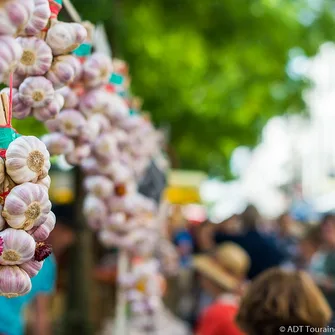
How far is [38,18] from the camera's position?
1.78 metres

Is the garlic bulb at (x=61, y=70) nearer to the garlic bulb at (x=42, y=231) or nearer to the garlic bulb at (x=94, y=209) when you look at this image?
the garlic bulb at (x=42, y=231)

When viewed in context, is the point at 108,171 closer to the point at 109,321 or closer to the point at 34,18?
the point at 34,18

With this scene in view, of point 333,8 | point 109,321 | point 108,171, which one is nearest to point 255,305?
point 108,171

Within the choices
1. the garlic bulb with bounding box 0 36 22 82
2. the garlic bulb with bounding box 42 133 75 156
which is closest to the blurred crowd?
the garlic bulb with bounding box 42 133 75 156

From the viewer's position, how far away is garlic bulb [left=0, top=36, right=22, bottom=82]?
1.42 metres

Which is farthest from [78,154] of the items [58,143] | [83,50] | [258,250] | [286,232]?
[286,232]

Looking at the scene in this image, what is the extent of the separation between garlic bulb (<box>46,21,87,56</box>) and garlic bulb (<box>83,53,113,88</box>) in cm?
55

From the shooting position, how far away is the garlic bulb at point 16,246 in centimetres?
159

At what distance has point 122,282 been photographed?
17.0 ft

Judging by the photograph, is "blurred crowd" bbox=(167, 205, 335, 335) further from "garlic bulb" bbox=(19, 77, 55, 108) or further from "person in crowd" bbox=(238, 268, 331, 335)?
"garlic bulb" bbox=(19, 77, 55, 108)

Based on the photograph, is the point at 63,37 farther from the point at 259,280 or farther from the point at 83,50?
the point at 259,280

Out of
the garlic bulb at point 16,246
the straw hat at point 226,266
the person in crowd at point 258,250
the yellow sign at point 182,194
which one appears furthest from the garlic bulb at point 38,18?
the yellow sign at point 182,194

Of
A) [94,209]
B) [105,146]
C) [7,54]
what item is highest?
[7,54]

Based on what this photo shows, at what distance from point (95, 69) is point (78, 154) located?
0.35 meters
